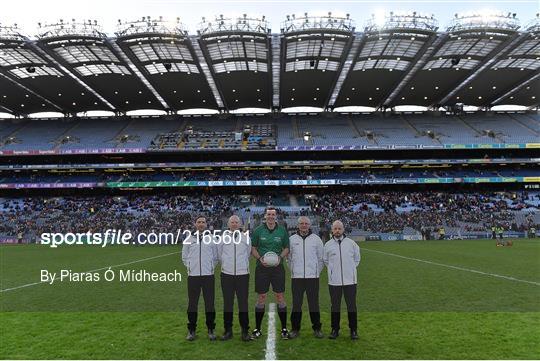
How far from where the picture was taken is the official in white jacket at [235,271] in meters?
6.34

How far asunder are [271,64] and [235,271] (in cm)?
3574

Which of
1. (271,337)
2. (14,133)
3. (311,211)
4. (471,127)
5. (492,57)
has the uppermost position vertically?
(492,57)

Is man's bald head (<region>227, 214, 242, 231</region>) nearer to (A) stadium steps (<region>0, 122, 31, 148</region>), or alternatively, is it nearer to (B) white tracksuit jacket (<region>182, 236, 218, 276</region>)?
(B) white tracksuit jacket (<region>182, 236, 218, 276</region>)

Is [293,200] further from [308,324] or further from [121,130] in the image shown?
[308,324]

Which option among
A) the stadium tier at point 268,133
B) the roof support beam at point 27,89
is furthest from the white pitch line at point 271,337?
the roof support beam at point 27,89

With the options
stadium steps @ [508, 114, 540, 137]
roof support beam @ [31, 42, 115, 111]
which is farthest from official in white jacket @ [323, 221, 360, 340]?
stadium steps @ [508, 114, 540, 137]

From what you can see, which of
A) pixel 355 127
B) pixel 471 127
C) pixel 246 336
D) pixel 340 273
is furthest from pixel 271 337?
pixel 471 127

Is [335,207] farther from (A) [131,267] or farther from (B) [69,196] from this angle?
(B) [69,196]

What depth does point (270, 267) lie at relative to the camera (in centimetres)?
641

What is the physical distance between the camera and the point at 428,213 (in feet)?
127

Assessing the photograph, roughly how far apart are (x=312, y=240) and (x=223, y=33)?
30.0 m

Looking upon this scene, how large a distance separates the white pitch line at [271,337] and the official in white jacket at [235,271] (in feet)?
1.15

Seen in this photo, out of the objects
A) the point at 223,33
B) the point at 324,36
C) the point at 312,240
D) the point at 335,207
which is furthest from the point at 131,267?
the point at 335,207

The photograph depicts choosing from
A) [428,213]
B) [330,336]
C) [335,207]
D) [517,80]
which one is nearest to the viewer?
[330,336]
